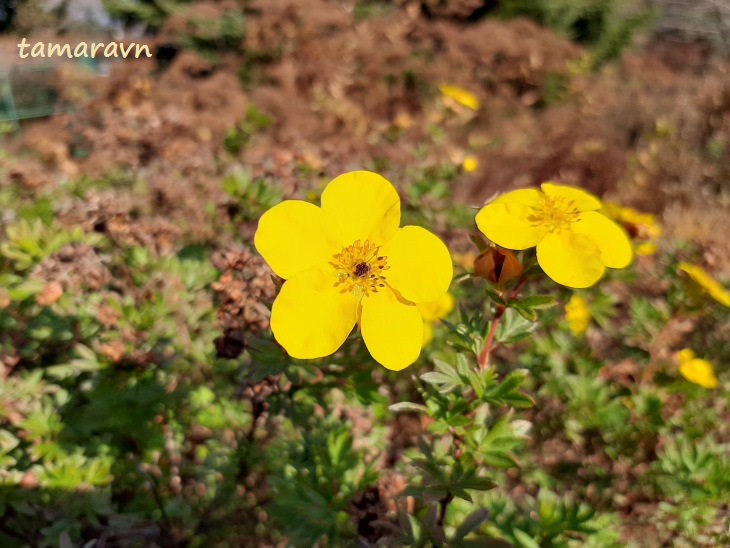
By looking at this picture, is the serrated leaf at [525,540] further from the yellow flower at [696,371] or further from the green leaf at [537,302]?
the yellow flower at [696,371]

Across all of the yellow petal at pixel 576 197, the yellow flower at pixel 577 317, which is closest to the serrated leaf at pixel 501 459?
the yellow petal at pixel 576 197

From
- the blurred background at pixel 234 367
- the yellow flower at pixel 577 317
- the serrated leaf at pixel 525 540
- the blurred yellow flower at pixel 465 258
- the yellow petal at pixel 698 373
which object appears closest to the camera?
the serrated leaf at pixel 525 540

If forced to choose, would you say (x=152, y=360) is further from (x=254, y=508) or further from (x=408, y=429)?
(x=408, y=429)

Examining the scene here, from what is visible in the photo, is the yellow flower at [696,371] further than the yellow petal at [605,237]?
Yes

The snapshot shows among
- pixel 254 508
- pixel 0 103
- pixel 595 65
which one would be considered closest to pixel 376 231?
pixel 254 508

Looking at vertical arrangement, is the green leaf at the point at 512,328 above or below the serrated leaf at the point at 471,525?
above

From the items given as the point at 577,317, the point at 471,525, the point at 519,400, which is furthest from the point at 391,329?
the point at 577,317

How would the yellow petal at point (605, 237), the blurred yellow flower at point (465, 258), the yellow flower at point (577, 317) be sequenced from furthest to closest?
the blurred yellow flower at point (465, 258) → the yellow flower at point (577, 317) → the yellow petal at point (605, 237)
